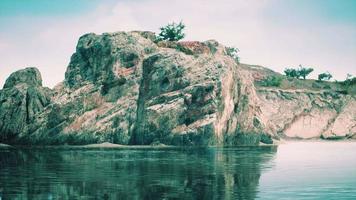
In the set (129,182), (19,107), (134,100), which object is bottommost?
(129,182)

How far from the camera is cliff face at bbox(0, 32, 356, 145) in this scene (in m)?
110

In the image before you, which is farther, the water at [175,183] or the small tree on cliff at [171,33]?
the small tree on cliff at [171,33]

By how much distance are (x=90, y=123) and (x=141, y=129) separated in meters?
12.3

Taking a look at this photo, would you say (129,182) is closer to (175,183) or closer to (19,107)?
(175,183)

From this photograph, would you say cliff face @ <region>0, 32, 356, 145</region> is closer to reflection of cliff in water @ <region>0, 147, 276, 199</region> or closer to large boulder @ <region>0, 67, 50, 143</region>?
large boulder @ <region>0, 67, 50, 143</region>

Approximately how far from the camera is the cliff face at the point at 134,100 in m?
110

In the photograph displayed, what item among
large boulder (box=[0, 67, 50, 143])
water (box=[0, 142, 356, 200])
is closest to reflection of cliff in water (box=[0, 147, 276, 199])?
water (box=[0, 142, 356, 200])

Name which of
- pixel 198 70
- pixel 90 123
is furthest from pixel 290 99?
pixel 90 123

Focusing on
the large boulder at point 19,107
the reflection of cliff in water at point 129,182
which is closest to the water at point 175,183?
the reflection of cliff in water at point 129,182

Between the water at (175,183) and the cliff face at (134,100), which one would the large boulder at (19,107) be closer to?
the cliff face at (134,100)

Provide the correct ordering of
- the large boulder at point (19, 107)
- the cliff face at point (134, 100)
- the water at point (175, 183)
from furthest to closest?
the large boulder at point (19, 107), the cliff face at point (134, 100), the water at point (175, 183)

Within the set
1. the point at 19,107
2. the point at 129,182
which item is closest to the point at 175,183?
the point at 129,182

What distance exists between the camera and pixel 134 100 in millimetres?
117750

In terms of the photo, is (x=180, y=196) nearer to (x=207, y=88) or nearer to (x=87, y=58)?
(x=207, y=88)
